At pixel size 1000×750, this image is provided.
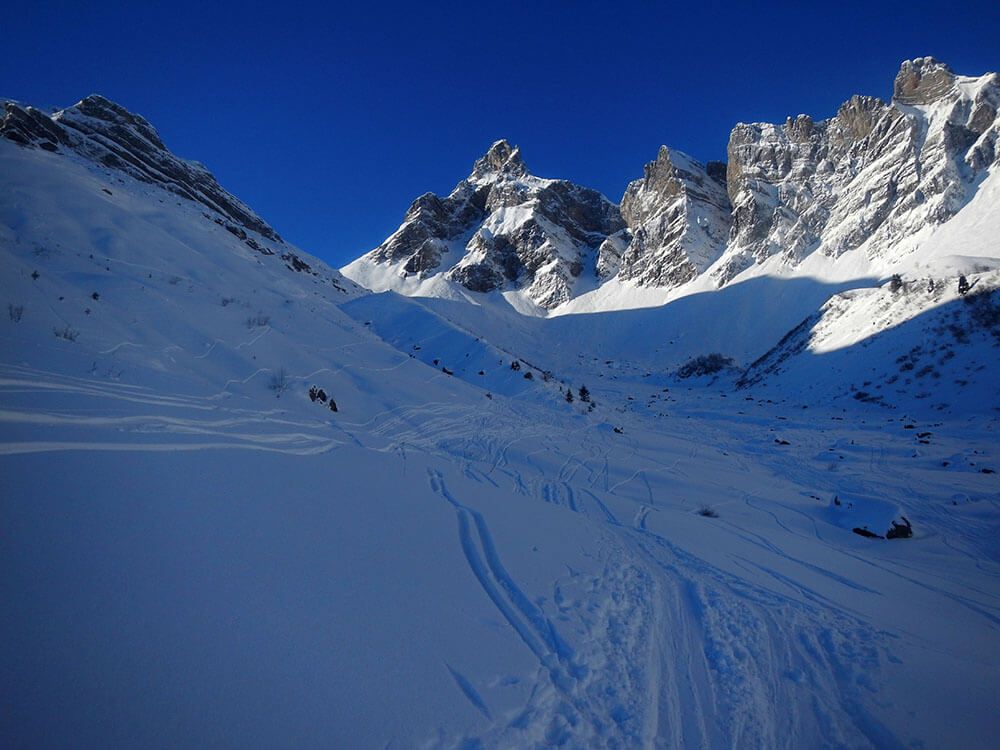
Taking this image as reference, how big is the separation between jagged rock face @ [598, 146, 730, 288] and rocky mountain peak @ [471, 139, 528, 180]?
28086mm

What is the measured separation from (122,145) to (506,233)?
180 feet

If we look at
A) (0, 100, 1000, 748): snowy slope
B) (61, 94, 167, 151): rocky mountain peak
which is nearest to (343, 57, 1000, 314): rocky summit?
(61, 94, 167, 151): rocky mountain peak

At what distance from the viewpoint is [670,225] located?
222 feet

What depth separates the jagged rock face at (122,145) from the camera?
27.0 metres

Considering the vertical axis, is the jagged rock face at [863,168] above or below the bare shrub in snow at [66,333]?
above

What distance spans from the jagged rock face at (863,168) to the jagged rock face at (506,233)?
2569 cm

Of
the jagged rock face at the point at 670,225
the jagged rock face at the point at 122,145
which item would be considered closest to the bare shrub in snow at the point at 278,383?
the jagged rock face at the point at 122,145

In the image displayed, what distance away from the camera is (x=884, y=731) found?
2.61 metres

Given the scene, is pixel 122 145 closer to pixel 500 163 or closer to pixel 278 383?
pixel 278 383

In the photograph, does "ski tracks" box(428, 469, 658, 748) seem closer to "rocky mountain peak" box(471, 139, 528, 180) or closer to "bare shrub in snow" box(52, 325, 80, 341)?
"bare shrub in snow" box(52, 325, 80, 341)

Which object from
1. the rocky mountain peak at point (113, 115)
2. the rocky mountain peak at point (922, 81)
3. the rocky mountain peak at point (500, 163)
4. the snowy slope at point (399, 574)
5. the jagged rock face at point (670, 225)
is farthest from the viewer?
the rocky mountain peak at point (500, 163)

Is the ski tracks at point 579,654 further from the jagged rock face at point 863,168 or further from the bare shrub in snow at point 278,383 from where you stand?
the jagged rock face at point 863,168

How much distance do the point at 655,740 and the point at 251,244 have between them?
124 feet

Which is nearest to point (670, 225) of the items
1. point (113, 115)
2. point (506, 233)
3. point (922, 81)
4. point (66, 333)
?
point (506, 233)
